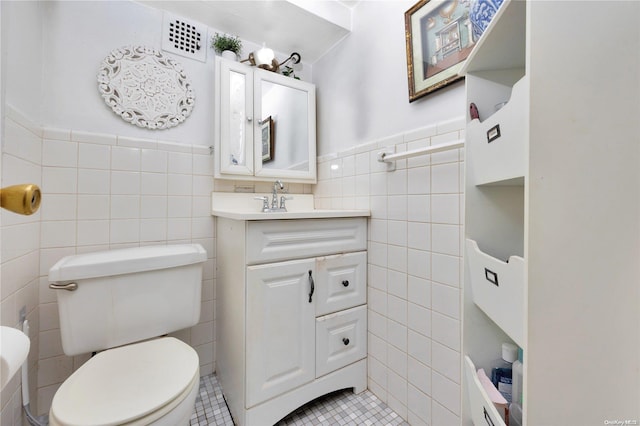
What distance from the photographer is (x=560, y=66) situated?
1.45 ft

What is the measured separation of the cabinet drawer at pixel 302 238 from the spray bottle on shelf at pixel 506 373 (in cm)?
73

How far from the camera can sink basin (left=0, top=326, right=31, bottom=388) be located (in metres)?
0.37

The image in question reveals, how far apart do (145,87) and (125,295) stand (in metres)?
1.02

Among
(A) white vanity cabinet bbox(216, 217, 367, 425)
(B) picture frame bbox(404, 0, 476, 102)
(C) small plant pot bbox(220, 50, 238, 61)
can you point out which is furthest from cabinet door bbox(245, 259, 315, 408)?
(C) small plant pot bbox(220, 50, 238, 61)

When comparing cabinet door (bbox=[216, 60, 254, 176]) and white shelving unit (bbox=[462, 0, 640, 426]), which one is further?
cabinet door (bbox=[216, 60, 254, 176])

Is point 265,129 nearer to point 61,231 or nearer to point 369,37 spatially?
point 369,37

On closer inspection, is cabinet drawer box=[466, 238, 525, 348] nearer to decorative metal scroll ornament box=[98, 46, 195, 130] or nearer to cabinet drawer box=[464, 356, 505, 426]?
cabinet drawer box=[464, 356, 505, 426]

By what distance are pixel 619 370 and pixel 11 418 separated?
1680 mm

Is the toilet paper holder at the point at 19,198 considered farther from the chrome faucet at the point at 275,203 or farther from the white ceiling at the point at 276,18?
the white ceiling at the point at 276,18

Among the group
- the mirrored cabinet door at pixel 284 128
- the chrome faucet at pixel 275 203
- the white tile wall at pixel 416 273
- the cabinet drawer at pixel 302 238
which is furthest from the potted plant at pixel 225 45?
the cabinet drawer at pixel 302 238

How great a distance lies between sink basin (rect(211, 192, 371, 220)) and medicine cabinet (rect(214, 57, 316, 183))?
0.12 m

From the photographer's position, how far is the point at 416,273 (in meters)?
1.13

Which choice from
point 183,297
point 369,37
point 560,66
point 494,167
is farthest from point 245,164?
point 560,66

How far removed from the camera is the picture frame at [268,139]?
1.55 m
